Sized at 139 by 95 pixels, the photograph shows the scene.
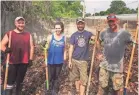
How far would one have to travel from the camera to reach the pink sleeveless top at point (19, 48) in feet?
17.3

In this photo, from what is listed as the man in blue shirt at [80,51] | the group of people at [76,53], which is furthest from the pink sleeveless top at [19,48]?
the man in blue shirt at [80,51]

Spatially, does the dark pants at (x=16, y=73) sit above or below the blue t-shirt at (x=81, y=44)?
below

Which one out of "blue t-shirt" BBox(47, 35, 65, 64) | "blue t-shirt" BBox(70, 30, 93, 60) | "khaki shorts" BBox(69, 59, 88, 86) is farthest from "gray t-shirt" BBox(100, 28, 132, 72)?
"blue t-shirt" BBox(47, 35, 65, 64)

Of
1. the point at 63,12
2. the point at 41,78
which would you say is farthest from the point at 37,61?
the point at 63,12

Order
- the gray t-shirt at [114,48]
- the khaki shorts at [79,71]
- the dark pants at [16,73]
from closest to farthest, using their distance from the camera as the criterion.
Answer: the gray t-shirt at [114,48] < the dark pants at [16,73] < the khaki shorts at [79,71]

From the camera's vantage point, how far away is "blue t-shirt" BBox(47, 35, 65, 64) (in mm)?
5574

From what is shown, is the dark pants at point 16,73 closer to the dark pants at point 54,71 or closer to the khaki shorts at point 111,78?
the dark pants at point 54,71

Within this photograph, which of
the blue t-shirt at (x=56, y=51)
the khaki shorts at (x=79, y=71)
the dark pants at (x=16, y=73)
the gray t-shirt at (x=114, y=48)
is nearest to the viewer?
the gray t-shirt at (x=114, y=48)

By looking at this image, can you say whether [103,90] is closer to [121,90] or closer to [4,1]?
[121,90]

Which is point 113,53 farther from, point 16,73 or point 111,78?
point 16,73

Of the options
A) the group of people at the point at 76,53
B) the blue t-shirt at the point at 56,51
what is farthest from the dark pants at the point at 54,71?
the blue t-shirt at the point at 56,51

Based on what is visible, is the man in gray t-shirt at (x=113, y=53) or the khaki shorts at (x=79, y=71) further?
the khaki shorts at (x=79, y=71)

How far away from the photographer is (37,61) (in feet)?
28.9

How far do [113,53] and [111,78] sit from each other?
517mm
